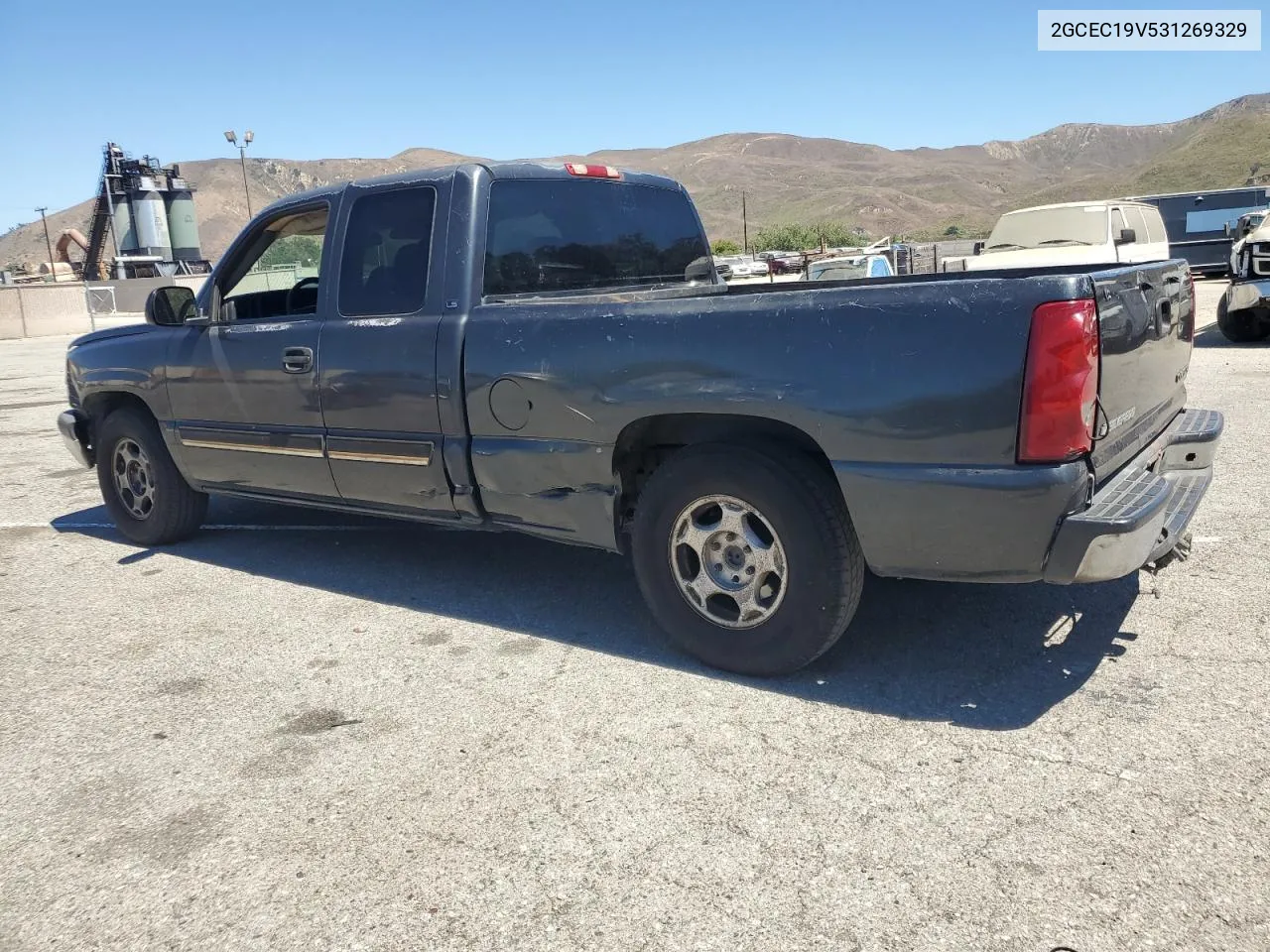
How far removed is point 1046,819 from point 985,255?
498 inches

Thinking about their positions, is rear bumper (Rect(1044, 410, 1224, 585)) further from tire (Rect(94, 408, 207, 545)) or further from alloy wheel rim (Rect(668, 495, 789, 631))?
tire (Rect(94, 408, 207, 545))

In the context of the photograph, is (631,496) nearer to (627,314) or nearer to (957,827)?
(627,314)

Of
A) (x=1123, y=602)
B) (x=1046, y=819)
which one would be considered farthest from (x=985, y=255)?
(x=1046, y=819)

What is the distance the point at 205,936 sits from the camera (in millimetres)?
2455

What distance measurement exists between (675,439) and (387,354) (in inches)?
55.6

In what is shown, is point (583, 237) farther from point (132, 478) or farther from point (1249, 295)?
point (1249, 295)

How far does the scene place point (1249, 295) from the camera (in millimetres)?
12156

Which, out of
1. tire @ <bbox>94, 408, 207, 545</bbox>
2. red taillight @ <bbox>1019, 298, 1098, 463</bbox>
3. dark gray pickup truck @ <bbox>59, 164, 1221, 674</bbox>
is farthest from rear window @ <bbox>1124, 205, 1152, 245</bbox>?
tire @ <bbox>94, 408, 207, 545</bbox>

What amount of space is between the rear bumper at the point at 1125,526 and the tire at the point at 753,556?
70cm

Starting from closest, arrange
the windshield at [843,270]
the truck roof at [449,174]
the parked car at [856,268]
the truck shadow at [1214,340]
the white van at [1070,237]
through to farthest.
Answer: the truck roof at [449,174] → the truck shadow at [1214,340] → the white van at [1070,237] → the windshield at [843,270] → the parked car at [856,268]

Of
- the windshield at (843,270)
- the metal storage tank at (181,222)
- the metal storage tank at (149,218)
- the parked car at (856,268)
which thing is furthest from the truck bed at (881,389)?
the metal storage tank at (181,222)

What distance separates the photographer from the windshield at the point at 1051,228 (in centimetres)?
1347

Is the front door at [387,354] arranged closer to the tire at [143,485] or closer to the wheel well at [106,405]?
the tire at [143,485]

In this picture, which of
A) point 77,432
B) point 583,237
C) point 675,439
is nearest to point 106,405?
point 77,432
